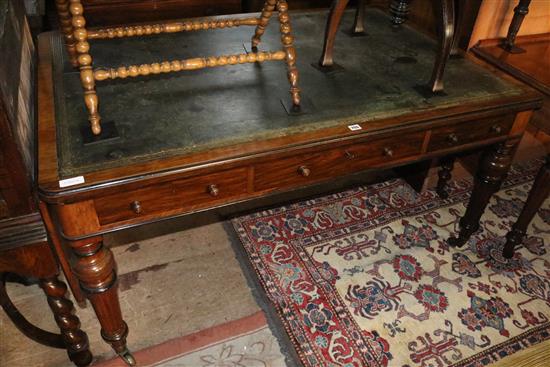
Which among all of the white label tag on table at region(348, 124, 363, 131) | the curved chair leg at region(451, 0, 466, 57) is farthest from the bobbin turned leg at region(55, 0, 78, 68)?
the curved chair leg at region(451, 0, 466, 57)

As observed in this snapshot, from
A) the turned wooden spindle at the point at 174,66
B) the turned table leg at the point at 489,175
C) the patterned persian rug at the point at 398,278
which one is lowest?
the patterned persian rug at the point at 398,278

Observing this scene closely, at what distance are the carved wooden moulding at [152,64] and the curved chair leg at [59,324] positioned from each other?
1.74ft

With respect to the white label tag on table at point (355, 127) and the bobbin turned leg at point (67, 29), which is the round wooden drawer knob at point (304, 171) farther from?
the bobbin turned leg at point (67, 29)

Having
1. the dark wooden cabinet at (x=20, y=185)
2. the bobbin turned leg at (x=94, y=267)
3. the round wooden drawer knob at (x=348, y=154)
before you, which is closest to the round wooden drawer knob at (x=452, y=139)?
the round wooden drawer knob at (x=348, y=154)

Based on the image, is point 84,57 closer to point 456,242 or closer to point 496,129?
point 496,129

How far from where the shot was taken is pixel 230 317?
2021 mm

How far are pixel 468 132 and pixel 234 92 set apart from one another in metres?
0.91

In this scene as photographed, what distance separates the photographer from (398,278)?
2.22m

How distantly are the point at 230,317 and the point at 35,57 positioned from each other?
1343mm

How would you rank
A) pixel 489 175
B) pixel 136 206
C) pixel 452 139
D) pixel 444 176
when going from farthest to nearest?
pixel 444 176 < pixel 489 175 < pixel 452 139 < pixel 136 206

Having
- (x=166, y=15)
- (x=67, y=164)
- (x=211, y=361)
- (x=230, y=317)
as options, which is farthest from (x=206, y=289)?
(x=166, y=15)

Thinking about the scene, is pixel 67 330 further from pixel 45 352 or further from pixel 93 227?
Result: pixel 93 227

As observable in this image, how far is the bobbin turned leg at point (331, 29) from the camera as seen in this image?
5.65 feet

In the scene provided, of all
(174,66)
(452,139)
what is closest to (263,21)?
(174,66)
